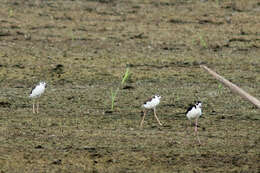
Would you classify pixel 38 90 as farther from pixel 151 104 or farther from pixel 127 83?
pixel 127 83

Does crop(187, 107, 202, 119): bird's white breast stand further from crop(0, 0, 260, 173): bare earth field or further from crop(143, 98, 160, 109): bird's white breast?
crop(143, 98, 160, 109): bird's white breast

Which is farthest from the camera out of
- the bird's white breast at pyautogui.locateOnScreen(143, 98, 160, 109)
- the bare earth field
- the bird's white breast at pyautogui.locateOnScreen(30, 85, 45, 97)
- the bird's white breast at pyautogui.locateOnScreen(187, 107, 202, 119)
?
the bird's white breast at pyautogui.locateOnScreen(30, 85, 45, 97)

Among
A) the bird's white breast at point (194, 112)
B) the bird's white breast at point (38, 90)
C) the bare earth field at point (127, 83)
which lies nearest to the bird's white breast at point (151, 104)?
the bare earth field at point (127, 83)

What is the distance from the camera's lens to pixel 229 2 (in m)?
8.41

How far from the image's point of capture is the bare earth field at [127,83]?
4.20 meters

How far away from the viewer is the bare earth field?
4.20 m

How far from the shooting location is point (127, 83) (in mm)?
5906

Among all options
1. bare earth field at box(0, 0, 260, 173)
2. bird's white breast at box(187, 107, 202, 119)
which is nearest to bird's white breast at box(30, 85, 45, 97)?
bare earth field at box(0, 0, 260, 173)

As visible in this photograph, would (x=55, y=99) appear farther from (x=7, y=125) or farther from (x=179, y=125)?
(x=179, y=125)

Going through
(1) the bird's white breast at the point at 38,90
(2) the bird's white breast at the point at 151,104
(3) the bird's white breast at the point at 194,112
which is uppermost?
(1) the bird's white breast at the point at 38,90

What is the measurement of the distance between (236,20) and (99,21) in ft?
4.71

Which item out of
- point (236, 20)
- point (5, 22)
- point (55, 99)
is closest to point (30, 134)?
point (55, 99)

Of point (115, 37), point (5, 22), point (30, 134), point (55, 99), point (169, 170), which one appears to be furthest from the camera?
point (5, 22)

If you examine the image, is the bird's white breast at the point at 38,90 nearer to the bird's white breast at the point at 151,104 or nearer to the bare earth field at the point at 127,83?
the bare earth field at the point at 127,83
